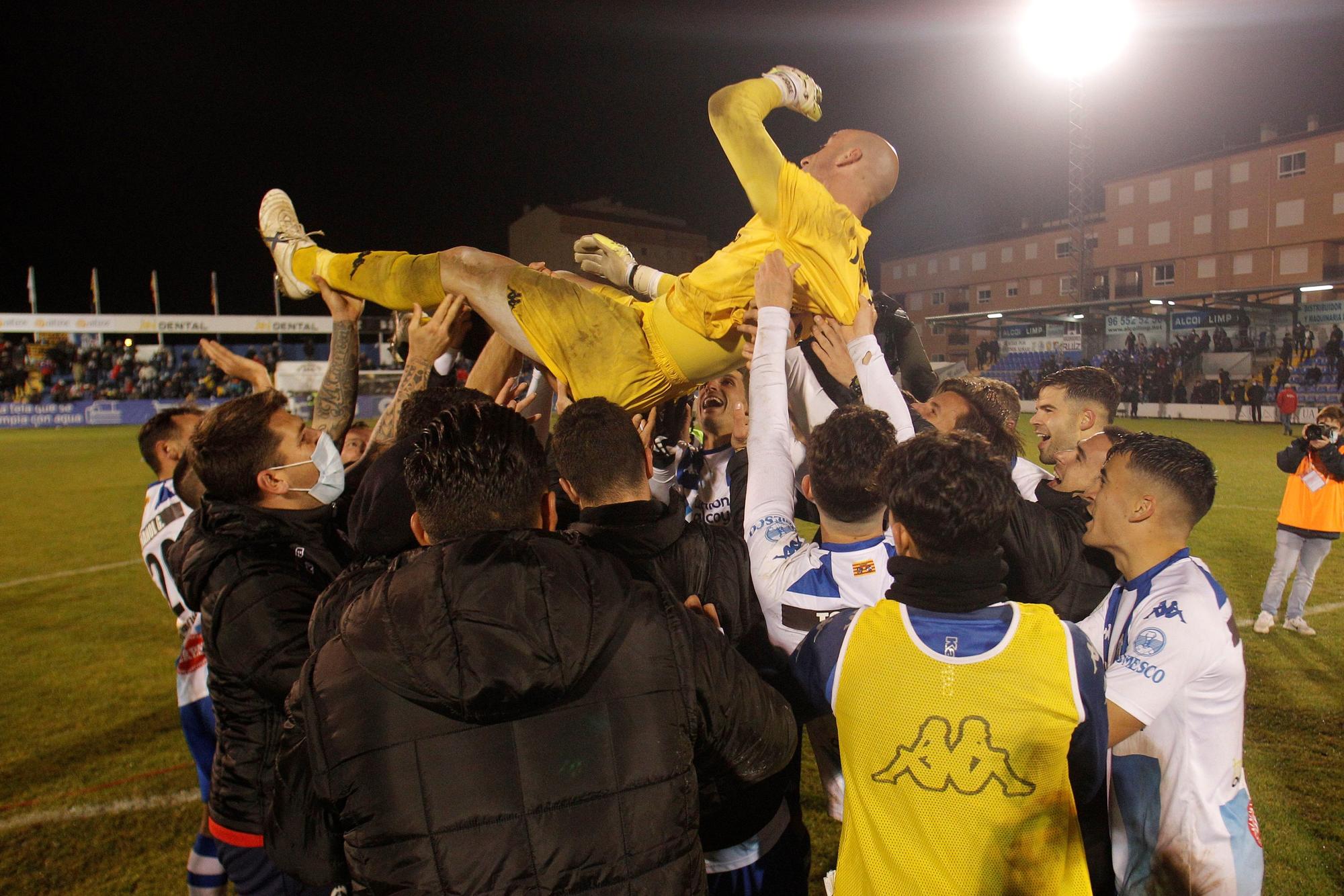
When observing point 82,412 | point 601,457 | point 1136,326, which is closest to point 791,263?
point 601,457

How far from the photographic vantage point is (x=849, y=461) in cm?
233

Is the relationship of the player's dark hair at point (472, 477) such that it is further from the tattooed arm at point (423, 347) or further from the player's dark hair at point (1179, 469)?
the player's dark hair at point (1179, 469)

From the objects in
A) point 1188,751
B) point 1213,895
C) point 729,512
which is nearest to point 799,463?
point 729,512

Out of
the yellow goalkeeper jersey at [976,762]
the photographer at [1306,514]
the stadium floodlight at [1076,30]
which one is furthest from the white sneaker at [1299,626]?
the stadium floodlight at [1076,30]

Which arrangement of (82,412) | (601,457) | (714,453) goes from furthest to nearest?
1. (82,412)
2. (714,453)
3. (601,457)

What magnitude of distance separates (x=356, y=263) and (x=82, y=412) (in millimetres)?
37895

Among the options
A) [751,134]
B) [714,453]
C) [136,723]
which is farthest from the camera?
[136,723]

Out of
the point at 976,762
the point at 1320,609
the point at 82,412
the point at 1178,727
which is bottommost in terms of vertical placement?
the point at 1320,609

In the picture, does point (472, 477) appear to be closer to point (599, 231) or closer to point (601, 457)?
point (601, 457)

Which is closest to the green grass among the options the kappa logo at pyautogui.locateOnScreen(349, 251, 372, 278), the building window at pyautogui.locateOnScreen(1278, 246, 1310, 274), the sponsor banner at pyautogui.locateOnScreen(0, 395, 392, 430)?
the kappa logo at pyautogui.locateOnScreen(349, 251, 372, 278)

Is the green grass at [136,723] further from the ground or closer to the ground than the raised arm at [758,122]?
closer to the ground

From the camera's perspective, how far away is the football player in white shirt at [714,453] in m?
4.43

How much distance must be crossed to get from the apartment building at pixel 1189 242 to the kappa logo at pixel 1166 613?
108 feet

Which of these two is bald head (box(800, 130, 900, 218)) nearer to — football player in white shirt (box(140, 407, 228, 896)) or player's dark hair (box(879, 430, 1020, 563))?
player's dark hair (box(879, 430, 1020, 563))
